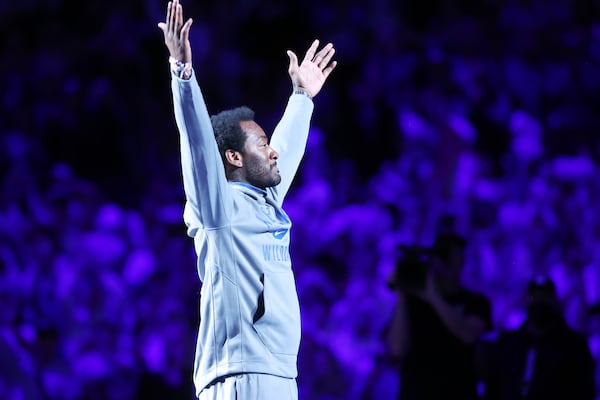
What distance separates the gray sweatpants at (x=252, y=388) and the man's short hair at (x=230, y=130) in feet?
2.10

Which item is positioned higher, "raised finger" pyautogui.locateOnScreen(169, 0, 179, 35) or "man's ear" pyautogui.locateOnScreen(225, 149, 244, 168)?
"raised finger" pyautogui.locateOnScreen(169, 0, 179, 35)

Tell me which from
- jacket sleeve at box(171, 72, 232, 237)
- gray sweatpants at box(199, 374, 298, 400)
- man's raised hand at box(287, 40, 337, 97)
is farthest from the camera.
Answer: man's raised hand at box(287, 40, 337, 97)

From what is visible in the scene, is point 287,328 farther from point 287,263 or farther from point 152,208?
point 152,208

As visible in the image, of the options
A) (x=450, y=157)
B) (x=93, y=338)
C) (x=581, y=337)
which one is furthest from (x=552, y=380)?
(x=93, y=338)

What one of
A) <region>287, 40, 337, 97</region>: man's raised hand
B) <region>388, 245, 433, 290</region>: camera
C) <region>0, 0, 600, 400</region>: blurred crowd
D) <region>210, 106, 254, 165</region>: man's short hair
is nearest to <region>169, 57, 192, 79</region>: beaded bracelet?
<region>210, 106, 254, 165</region>: man's short hair

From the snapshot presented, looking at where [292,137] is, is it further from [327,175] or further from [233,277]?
[327,175]

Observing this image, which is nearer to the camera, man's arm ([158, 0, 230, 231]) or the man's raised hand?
man's arm ([158, 0, 230, 231])

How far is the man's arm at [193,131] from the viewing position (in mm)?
2346

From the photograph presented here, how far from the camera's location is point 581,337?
446 centimetres

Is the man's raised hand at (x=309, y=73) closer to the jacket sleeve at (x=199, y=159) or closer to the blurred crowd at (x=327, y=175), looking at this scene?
the jacket sleeve at (x=199, y=159)

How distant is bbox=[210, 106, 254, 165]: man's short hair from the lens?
8.84 feet

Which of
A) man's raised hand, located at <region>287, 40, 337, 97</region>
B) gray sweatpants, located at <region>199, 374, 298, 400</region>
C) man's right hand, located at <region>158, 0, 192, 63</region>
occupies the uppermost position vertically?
man's raised hand, located at <region>287, 40, 337, 97</region>

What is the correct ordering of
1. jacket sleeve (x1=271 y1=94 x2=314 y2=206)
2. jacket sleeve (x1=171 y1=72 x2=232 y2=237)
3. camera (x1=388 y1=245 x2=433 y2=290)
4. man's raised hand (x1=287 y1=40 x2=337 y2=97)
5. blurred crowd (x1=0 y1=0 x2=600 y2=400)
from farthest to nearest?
blurred crowd (x1=0 y1=0 x2=600 y2=400), camera (x1=388 y1=245 x2=433 y2=290), man's raised hand (x1=287 y1=40 x2=337 y2=97), jacket sleeve (x1=271 y1=94 x2=314 y2=206), jacket sleeve (x1=171 y1=72 x2=232 y2=237)

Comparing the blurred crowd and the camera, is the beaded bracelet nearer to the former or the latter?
the camera
